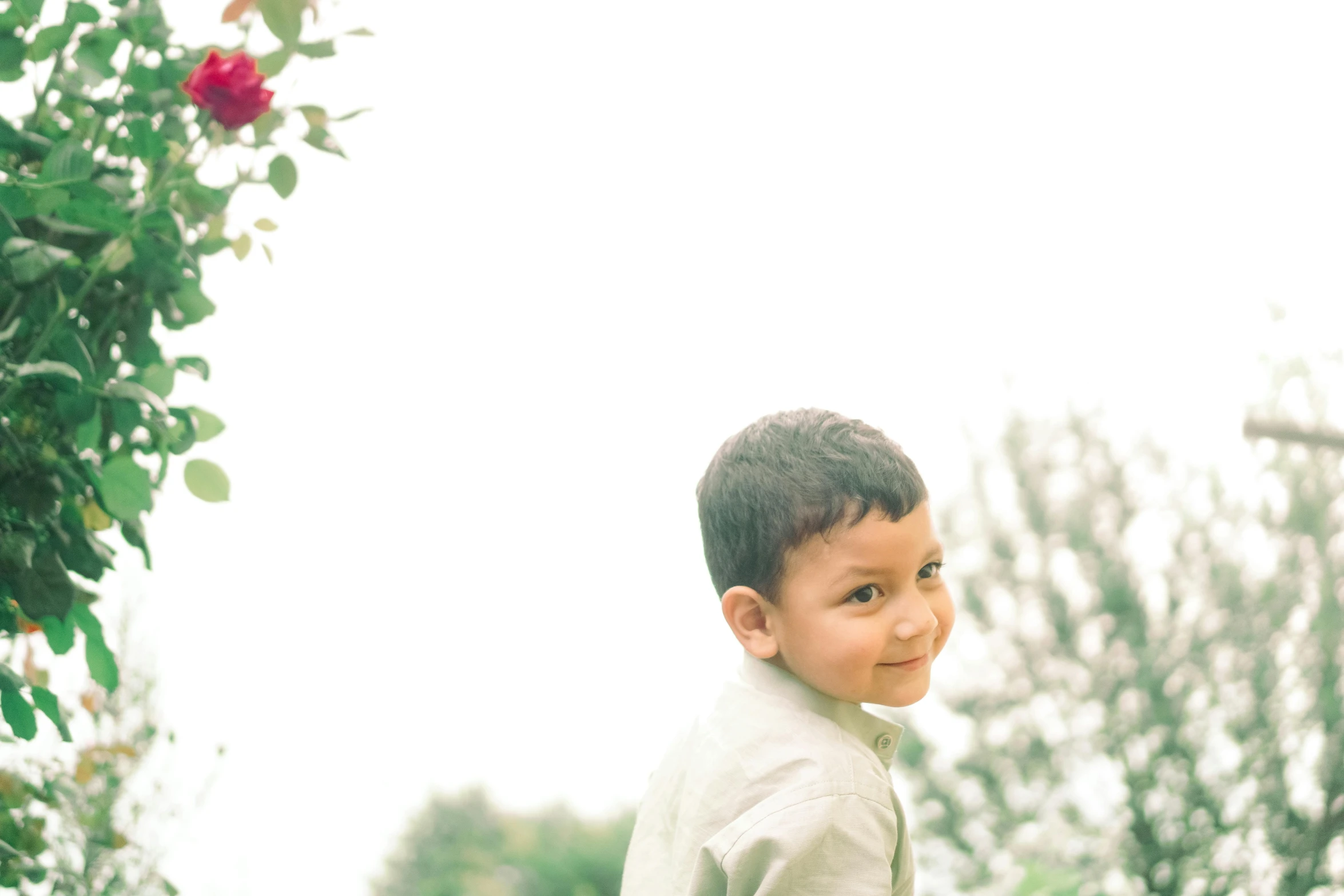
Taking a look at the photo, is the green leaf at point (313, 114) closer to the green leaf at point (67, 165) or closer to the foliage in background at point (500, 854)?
the green leaf at point (67, 165)

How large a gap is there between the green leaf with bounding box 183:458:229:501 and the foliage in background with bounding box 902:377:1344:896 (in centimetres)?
293

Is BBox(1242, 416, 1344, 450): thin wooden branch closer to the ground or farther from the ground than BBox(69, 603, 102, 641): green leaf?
farther from the ground

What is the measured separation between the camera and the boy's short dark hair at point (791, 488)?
94 cm

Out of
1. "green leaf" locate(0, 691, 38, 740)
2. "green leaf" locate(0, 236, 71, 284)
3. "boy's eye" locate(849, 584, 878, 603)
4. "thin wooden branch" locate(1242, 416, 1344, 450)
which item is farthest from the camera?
"green leaf" locate(0, 691, 38, 740)

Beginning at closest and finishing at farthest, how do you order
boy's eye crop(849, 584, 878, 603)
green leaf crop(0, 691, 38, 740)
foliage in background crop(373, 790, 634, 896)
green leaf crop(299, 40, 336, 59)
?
boy's eye crop(849, 584, 878, 603), green leaf crop(0, 691, 38, 740), green leaf crop(299, 40, 336, 59), foliage in background crop(373, 790, 634, 896)

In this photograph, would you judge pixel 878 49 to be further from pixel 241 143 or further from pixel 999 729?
pixel 241 143

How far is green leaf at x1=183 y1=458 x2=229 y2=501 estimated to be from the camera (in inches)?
51.6

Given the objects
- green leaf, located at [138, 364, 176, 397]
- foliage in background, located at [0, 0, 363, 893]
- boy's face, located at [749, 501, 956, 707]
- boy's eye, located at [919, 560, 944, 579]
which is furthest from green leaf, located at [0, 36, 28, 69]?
boy's eye, located at [919, 560, 944, 579]

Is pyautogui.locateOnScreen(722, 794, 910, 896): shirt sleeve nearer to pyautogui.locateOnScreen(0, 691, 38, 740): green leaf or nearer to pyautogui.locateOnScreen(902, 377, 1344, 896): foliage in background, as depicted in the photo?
pyautogui.locateOnScreen(0, 691, 38, 740): green leaf

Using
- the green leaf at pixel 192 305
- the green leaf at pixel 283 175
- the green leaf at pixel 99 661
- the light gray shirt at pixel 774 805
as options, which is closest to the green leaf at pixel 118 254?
the green leaf at pixel 192 305

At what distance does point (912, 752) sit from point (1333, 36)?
A: 284 centimetres

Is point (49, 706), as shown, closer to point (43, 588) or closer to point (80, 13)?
point (43, 588)

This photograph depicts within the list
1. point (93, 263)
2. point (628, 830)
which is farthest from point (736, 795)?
point (628, 830)

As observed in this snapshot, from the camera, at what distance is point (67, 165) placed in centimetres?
117
